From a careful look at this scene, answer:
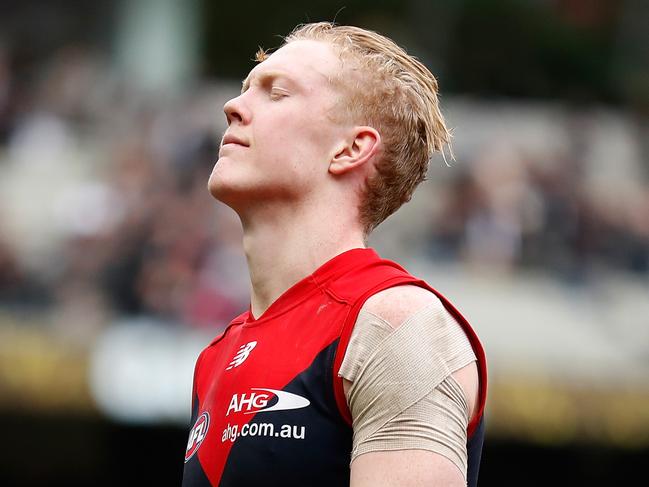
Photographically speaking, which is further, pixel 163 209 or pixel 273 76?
pixel 163 209

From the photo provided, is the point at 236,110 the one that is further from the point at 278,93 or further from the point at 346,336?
the point at 346,336

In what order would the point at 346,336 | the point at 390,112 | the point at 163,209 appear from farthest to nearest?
the point at 163,209 < the point at 390,112 < the point at 346,336

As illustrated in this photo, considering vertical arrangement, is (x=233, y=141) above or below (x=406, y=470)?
above

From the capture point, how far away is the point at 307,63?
147 inches

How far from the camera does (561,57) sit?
688 inches

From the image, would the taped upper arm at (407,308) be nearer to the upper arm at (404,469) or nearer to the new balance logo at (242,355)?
the upper arm at (404,469)

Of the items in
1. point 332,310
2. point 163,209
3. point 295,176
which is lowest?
point 332,310

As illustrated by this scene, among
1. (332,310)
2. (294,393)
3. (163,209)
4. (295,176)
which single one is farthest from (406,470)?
(163,209)

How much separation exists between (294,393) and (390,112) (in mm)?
933

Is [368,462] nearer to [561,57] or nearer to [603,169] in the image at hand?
[603,169]

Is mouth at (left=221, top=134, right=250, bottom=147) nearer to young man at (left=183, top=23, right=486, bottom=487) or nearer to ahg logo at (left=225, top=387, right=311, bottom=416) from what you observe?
young man at (left=183, top=23, right=486, bottom=487)

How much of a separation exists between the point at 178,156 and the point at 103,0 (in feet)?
19.9

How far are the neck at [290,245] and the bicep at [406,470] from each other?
754 millimetres

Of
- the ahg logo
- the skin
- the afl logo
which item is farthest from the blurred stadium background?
the ahg logo
